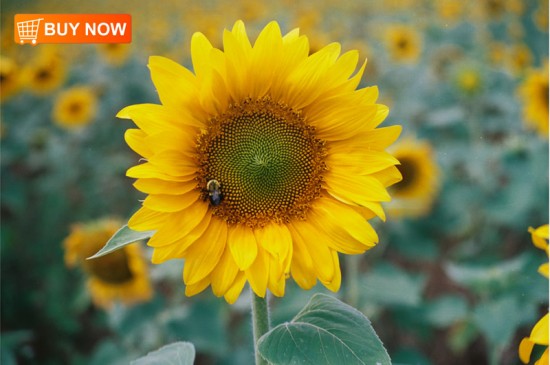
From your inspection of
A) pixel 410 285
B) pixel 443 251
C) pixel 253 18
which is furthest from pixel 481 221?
pixel 253 18

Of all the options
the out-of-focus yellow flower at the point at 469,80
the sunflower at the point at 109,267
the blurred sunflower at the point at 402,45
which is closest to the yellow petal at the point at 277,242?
the sunflower at the point at 109,267

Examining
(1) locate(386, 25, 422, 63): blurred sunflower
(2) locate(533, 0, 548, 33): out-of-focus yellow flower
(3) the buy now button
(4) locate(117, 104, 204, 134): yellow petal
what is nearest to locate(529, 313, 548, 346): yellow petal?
(4) locate(117, 104, 204, 134): yellow petal

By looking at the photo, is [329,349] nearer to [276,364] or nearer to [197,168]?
[276,364]

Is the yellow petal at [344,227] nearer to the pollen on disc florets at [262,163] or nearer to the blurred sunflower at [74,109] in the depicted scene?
the pollen on disc florets at [262,163]

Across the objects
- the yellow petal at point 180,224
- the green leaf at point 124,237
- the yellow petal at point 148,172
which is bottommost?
the green leaf at point 124,237

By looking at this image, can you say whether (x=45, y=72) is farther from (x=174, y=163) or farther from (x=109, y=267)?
(x=174, y=163)
